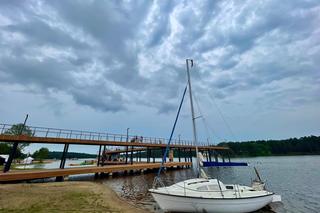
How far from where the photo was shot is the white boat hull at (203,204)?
11.2 meters

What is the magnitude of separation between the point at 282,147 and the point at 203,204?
467ft

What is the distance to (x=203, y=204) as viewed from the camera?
1121 cm

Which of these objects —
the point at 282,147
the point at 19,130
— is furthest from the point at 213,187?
the point at 282,147

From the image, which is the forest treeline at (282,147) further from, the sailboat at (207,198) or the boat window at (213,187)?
the boat window at (213,187)

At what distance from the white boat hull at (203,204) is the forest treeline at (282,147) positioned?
113751mm

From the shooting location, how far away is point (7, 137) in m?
24.0

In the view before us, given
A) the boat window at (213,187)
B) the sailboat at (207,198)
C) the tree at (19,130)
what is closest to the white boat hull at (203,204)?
the sailboat at (207,198)

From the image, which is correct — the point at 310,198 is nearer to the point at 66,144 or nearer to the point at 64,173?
the point at 64,173

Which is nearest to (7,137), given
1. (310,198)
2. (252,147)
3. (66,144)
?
(66,144)

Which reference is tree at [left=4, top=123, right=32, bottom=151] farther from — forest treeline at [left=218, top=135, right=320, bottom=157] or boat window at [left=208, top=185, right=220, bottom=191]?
forest treeline at [left=218, top=135, right=320, bottom=157]

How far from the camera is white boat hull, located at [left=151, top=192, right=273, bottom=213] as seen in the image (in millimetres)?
11203

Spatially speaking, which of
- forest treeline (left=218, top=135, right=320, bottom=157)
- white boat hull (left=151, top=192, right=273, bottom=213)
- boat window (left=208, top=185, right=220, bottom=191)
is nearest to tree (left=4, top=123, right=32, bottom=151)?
white boat hull (left=151, top=192, right=273, bottom=213)

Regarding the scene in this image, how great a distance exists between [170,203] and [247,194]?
5.36m

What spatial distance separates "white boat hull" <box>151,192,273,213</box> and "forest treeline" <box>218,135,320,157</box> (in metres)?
114
